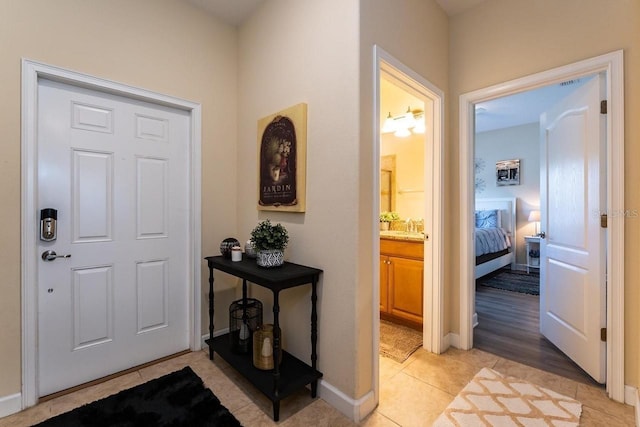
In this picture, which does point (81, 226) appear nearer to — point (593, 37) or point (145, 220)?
point (145, 220)

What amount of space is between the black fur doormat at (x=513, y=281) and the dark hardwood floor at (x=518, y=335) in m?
0.32

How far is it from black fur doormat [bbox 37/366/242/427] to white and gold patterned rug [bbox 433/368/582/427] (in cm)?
128

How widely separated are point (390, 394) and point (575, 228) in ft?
6.04

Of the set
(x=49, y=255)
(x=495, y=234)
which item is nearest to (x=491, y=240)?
(x=495, y=234)

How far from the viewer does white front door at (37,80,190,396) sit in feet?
6.25

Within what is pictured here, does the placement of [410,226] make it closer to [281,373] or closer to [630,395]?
[630,395]

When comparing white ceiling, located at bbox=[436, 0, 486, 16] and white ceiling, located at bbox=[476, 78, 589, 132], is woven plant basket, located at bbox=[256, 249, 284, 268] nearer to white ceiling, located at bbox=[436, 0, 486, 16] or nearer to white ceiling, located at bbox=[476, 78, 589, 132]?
white ceiling, located at bbox=[436, 0, 486, 16]

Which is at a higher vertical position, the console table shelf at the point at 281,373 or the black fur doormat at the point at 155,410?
the console table shelf at the point at 281,373

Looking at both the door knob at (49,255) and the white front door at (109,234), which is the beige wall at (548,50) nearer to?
the white front door at (109,234)

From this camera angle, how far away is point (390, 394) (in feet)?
6.29

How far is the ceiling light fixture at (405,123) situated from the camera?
133 inches

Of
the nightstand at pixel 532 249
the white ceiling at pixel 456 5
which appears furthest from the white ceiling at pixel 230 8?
the nightstand at pixel 532 249

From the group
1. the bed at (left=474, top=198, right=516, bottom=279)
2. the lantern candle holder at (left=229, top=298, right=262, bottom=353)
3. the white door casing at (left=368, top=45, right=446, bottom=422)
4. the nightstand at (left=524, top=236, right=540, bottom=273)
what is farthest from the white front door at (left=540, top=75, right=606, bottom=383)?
the nightstand at (left=524, top=236, right=540, bottom=273)

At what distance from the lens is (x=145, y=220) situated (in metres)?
2.27
